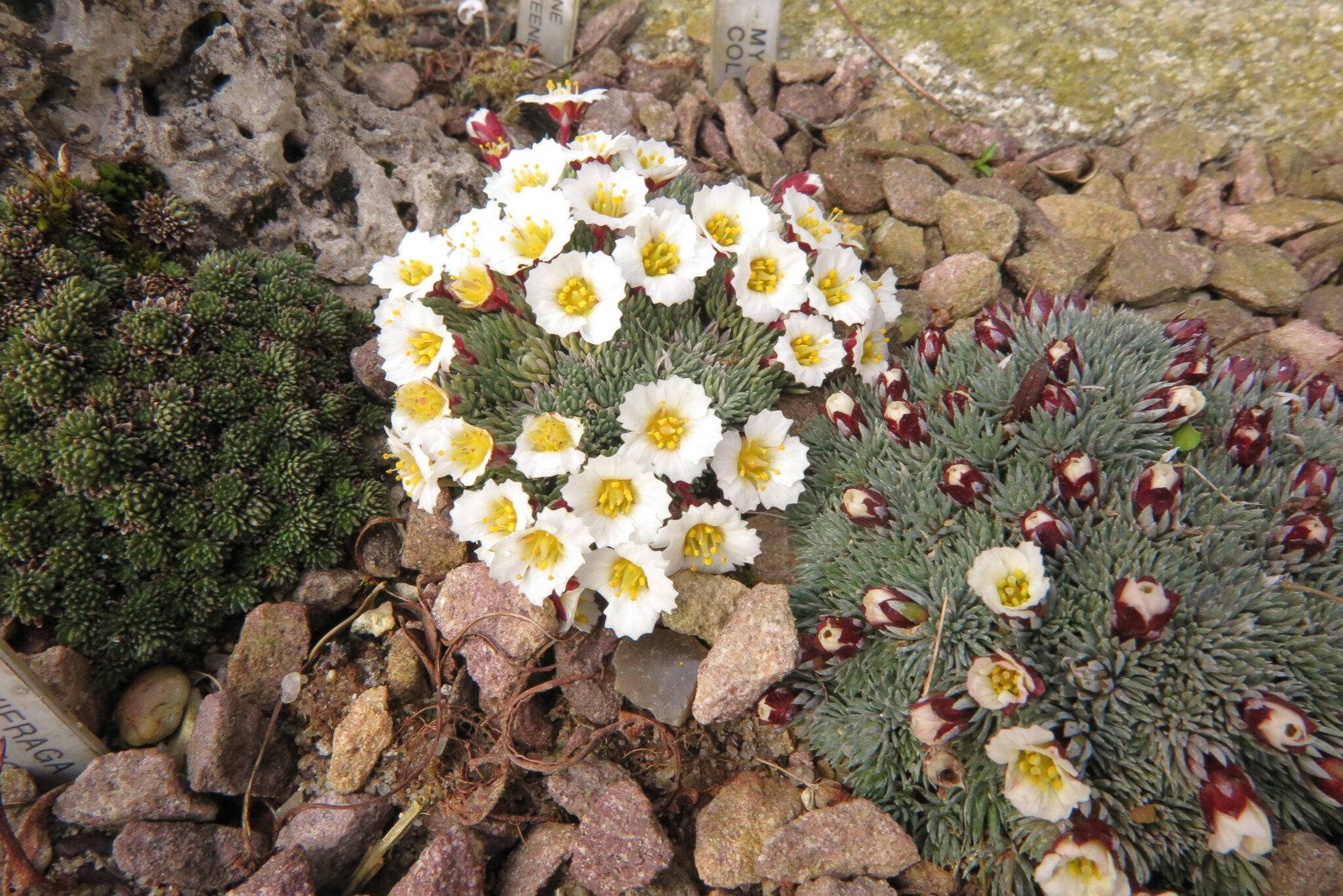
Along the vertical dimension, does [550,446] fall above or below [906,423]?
above

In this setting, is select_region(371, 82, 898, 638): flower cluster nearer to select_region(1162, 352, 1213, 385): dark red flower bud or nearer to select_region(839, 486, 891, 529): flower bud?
select_region(839, 486, 891, 529): flower bud

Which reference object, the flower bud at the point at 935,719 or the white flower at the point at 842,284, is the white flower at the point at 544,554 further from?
the white flower at the point at 842,284

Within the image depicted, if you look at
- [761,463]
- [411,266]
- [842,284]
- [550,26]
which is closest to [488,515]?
[761,463]

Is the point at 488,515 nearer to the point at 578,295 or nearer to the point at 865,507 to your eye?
the point at 578,295

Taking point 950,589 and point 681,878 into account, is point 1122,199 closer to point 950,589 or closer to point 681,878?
point 950,589

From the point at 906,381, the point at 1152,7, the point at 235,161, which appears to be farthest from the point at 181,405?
the point at 1152,7
